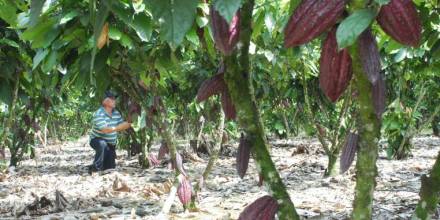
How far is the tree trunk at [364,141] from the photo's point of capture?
753 millimetres

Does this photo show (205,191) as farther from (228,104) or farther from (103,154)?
(228,104)

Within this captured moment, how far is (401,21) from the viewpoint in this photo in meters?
0.64

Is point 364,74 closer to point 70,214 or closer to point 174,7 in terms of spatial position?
point 174,7

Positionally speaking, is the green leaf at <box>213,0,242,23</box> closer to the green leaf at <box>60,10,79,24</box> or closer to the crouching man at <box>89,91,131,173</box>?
the green leaf at <box>60,10,79,24</box>

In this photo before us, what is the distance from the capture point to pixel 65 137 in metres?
14.3

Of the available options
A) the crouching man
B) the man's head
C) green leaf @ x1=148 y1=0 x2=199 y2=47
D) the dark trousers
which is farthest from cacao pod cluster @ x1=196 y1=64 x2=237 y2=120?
the dark trousers

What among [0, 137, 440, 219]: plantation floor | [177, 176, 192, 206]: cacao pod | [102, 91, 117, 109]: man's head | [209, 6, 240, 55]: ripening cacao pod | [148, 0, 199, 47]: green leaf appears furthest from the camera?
[102, 91, 117, 109]: man's head

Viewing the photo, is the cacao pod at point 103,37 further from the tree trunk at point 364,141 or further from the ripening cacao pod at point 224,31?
the tree trunk at point 364,141

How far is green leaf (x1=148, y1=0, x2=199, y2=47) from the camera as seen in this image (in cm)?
45

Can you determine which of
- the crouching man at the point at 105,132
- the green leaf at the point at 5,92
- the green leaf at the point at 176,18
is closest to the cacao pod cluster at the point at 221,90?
the green leaf at the point at 176,18

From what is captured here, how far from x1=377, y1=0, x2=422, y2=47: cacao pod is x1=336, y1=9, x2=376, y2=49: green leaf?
0.05 metres

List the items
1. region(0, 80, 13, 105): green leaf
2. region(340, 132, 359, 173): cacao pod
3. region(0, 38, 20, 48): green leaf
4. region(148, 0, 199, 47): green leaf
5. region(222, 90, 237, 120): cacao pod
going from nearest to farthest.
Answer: region(148, 0, 199, 47): green leaf, region(340, 132, 359, 173): cacao pod, region(222, 90, 237, 120): cacao pod, region(0, 80, 13, 105): green leaf, region(0, 38, 20, 48): green leaf

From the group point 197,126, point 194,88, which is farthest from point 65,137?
point 194,88

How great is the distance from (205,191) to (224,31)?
2.51m
